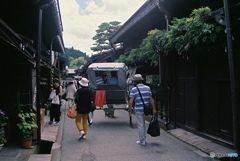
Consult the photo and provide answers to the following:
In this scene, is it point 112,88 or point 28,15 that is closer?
point 28,15

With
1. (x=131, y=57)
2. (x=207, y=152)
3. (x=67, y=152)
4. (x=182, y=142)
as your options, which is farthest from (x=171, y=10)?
(x=67, y=152)

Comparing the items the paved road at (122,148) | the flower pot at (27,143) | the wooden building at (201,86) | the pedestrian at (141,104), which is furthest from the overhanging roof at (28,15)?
the wooden building at (201,86)

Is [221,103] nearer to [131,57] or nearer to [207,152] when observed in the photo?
[207,152]

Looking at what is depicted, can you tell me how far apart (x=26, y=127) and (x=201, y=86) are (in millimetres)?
5742

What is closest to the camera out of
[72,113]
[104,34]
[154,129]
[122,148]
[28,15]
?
[122,148]

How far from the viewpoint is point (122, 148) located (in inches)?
259

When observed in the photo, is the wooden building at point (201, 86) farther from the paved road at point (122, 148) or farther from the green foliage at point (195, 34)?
the paved road at point (122, 148)

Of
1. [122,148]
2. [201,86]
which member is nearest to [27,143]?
[122,148]

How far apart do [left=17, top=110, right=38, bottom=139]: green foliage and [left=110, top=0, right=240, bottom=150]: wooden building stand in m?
5.11

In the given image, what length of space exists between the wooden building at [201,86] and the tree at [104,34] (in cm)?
3263

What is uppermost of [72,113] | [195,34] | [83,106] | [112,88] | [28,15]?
[28,15]

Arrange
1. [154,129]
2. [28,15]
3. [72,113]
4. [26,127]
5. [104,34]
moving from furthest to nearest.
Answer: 1. [104,34]
2. [28,15]
3. [72,113]
4. [154,129]
5. [26,127]

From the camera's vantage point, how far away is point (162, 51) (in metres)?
9.03

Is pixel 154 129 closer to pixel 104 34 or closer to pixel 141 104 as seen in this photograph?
pixel 141 104
